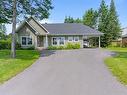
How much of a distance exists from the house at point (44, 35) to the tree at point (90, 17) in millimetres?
25005

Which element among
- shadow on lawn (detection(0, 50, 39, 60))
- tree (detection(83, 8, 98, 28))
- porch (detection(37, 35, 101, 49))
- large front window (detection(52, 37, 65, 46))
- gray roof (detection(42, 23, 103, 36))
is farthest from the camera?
tree (detection(83, 8, 98, 28))

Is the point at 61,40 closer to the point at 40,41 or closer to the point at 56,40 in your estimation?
the point at 56,40

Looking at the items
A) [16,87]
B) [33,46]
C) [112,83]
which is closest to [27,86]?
[16,87]

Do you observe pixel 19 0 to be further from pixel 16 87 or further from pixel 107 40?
pixel 107 40

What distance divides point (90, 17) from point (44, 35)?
3037 cm

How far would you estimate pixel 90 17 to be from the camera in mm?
79188

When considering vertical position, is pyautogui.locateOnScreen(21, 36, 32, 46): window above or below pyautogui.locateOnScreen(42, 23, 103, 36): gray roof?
below

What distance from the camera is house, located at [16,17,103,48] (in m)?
50.3

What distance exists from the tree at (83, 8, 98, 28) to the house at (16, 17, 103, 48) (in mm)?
25005

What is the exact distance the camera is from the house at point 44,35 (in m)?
50.3

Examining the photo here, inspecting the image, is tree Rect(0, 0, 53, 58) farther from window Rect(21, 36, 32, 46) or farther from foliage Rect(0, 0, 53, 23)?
window Rect(21, 36, 32, 46)

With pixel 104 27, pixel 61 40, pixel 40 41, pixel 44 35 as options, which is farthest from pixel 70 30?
pixel 104 27

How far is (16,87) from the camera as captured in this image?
13656mm

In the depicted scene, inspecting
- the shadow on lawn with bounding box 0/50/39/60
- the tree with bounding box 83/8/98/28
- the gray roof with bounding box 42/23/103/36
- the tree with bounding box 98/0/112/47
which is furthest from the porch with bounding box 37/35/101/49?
the tree with bounding box 83/8/98/28
